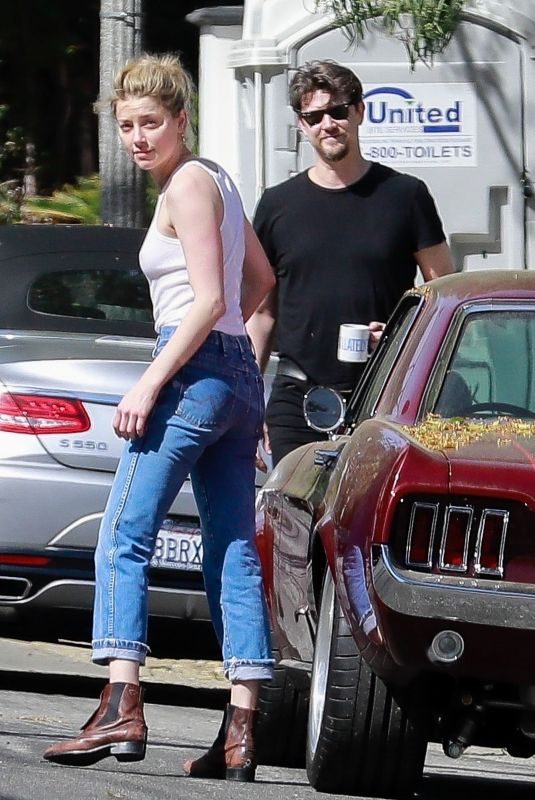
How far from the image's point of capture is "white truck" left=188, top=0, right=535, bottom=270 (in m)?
9.16

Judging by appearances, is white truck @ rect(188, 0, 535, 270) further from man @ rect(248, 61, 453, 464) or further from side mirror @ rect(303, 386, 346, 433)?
side mirror @ rect(303, 386, 346, 433)

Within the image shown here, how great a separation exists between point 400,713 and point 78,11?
24350mm

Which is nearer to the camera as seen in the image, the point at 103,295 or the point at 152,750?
the point at 152,750

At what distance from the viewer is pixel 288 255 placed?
20.2 feet

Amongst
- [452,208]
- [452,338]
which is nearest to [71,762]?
[452,338]

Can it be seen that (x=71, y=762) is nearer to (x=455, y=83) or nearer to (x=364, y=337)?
(x=364, y=337)

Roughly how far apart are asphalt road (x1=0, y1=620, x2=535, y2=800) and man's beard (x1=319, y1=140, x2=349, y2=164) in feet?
6.02

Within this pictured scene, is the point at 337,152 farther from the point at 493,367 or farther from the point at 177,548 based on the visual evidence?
the point at 493,367

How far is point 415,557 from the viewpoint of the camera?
407 cm

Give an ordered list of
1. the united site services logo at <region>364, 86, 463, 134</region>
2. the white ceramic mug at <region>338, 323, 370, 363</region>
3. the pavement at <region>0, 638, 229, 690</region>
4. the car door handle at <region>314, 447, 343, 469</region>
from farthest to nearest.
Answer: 1. the united site services logo at <region>364, 86, 463, 134</region>
2. the pavement at <region>0, 638, 229, 690</region>
3. the white ceramic mug at <region>338, 323, 370, 363</region>
4. the car door handle at <region>314, 447, 343, 469</region>

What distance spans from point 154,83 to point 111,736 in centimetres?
159

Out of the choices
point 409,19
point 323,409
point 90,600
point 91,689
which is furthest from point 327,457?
point 409,19

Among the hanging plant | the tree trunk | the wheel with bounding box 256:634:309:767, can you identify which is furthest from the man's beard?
the tree trunk

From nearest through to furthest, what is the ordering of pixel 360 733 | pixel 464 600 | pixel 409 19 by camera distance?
pixel 464 600 → pixel 360 733 → pixel 409 19
